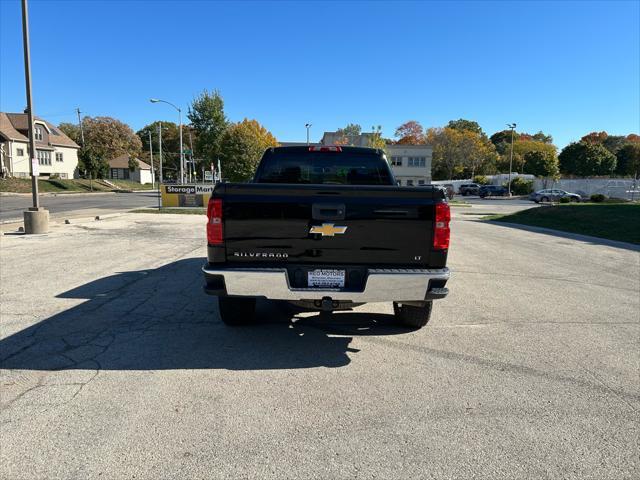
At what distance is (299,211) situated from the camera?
4016 millimetres

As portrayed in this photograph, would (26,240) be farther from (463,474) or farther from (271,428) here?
(463,474)

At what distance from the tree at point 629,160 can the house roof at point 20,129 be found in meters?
99.5

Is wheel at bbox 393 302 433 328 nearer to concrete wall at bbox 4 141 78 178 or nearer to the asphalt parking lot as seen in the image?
the asphalt parking lot

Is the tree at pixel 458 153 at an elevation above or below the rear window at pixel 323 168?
above

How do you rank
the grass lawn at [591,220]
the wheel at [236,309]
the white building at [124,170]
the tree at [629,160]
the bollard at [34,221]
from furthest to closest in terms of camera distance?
1. the white building at [124,170]
2. the tree at [629,160]
3. the grass lawn at [591,220]
4. the bollard at [34,221]
5. the wheel at [236,309]

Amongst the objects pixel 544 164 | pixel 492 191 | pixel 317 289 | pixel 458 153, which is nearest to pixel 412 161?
pixel 492 191

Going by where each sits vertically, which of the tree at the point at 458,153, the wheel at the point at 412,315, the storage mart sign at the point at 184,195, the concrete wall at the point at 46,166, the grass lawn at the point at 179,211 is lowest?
the wheel at the point at 412,315

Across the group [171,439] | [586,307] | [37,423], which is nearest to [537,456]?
[171,439]

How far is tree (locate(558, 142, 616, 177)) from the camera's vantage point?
8606cm

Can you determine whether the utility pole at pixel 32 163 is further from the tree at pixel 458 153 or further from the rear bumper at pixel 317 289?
the tree at pixel 458 153

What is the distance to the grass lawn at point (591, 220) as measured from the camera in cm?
1680

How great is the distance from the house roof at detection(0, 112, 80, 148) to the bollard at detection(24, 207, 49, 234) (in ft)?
140

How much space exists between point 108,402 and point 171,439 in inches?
31.1

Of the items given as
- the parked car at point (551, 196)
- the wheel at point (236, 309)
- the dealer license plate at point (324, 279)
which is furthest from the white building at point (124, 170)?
the dealer license plate at point (324, 279)
